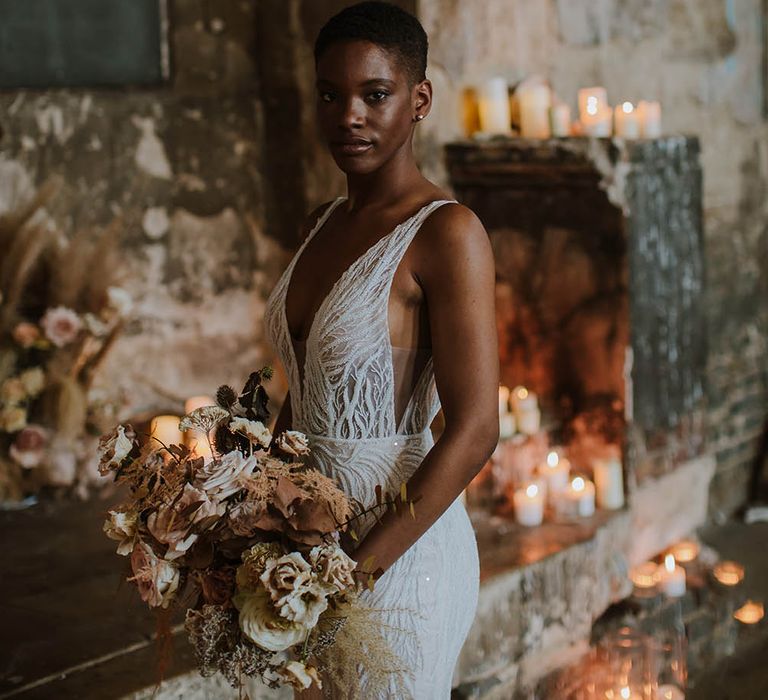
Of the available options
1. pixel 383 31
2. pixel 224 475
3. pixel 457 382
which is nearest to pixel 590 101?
pixel 383 31

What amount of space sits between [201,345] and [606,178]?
1611 mm

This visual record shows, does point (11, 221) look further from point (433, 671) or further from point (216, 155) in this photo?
point (433, 671)

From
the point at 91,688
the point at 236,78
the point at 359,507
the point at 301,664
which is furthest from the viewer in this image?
the point at 236,78

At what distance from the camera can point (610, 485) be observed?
3.84m

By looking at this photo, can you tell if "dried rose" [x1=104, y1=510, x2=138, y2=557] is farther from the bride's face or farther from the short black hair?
the short black hair

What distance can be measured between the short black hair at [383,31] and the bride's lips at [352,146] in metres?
0.13

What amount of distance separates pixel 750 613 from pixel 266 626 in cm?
284

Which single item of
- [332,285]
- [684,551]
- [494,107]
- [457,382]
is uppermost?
[494,107]

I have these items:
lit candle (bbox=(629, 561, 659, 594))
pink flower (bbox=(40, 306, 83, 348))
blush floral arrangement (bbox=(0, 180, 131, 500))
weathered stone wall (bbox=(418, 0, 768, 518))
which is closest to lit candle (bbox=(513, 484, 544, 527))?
lit candle (bbox=(629, 561, 659, 594))

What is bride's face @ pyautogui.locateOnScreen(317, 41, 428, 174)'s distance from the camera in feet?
5.50

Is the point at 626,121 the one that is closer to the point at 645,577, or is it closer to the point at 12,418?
the point at 645,577

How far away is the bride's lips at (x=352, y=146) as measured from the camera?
5.57ft

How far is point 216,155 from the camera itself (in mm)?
4125

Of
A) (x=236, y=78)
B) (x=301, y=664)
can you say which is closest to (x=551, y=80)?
(x=236, y=78)
